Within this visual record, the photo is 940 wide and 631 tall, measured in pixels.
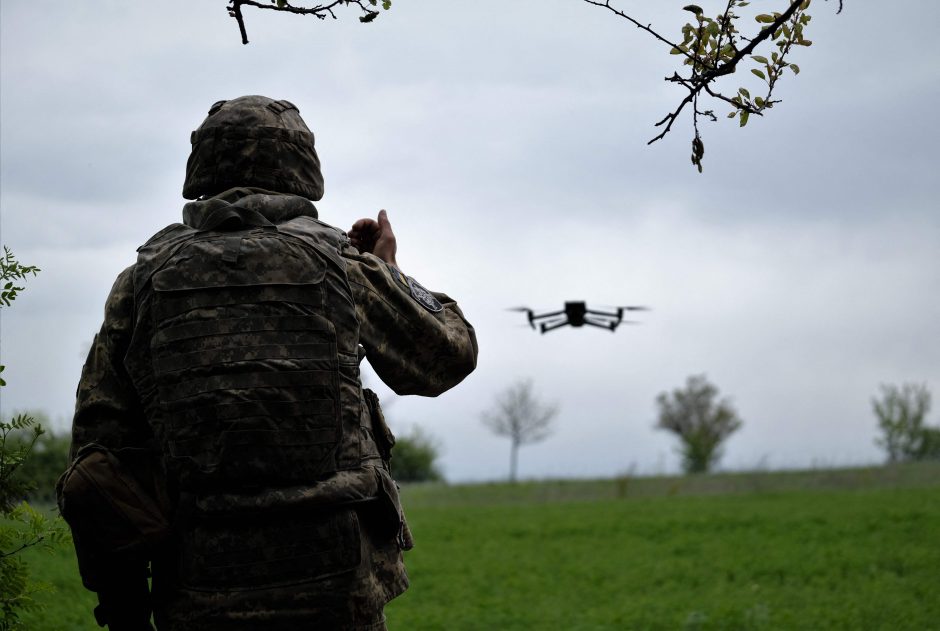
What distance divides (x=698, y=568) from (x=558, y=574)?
1.85m

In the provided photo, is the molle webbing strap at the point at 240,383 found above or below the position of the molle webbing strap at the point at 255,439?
above

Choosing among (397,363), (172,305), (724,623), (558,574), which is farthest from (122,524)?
(558,574)

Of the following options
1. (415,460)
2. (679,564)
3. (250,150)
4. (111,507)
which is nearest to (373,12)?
(250,150)

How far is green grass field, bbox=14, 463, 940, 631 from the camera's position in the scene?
10508 millimetres

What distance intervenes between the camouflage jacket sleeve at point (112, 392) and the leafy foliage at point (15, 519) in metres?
1.36

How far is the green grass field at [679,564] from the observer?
10508mm

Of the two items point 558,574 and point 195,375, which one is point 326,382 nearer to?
point 195,375

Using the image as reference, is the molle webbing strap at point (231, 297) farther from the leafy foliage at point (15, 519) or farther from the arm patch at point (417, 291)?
the leafy foliage at point (15, 519)

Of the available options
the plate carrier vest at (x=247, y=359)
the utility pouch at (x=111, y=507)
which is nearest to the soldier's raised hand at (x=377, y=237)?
the plate carrier vest at (x=247, y=359)

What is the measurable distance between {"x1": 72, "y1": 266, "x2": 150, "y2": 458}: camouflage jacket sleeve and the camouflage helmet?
49 centimetres

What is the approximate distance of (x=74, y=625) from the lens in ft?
29.6

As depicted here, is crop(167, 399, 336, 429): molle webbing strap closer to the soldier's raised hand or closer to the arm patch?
the arm patch

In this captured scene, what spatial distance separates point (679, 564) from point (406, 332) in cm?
1170

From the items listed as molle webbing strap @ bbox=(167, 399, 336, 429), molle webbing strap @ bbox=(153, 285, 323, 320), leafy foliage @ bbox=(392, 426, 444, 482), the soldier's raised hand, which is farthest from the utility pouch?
leafy foliage @ bbox=(392, 426, 444, 482)
